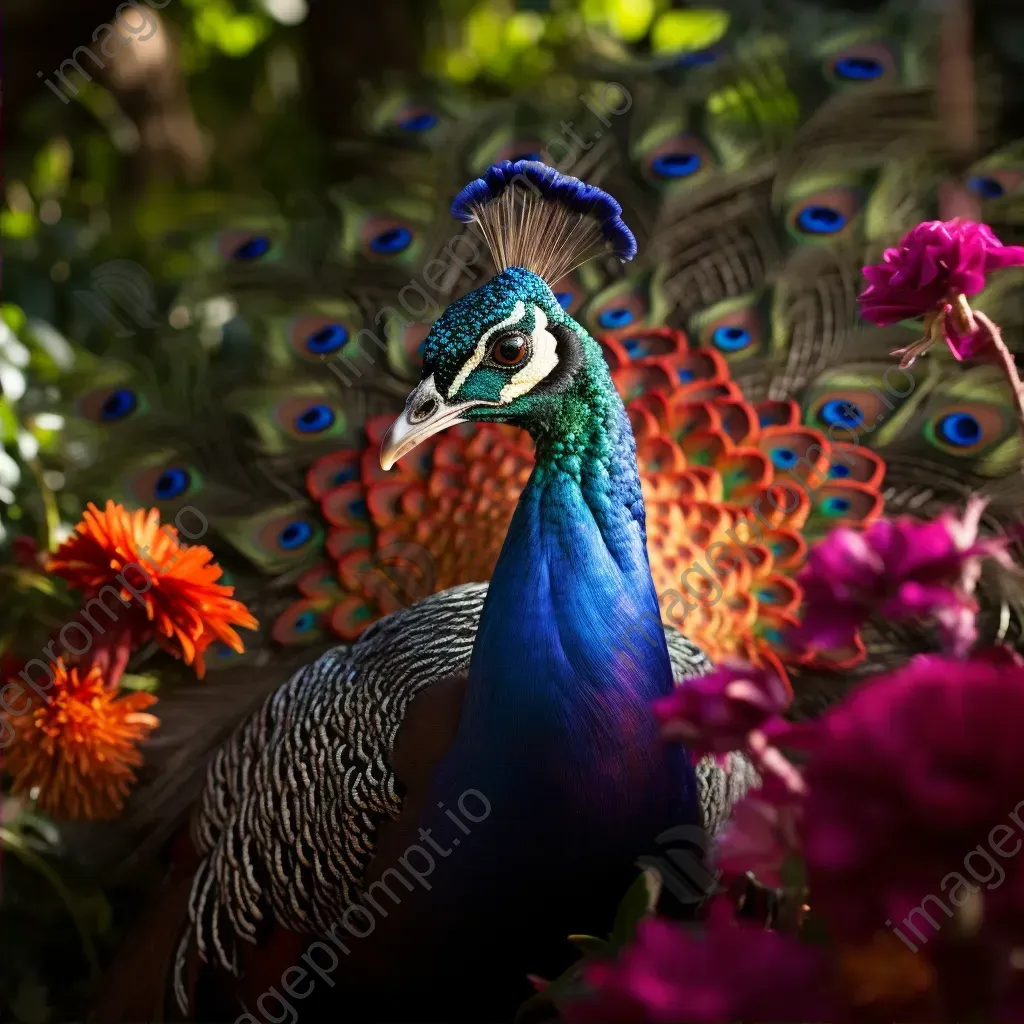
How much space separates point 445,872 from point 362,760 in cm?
22

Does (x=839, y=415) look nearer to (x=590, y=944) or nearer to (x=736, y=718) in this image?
(x=590, y=944)

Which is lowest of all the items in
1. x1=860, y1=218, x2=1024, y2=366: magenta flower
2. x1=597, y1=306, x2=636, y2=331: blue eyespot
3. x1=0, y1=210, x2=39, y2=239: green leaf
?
x1=597, y1=306, x2=636, y2=331: blue eyespot

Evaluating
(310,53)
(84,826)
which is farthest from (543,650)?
(310,53)

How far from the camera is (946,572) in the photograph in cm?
86

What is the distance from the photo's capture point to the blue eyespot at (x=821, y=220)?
7.03 feet

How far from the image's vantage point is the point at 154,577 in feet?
4.76

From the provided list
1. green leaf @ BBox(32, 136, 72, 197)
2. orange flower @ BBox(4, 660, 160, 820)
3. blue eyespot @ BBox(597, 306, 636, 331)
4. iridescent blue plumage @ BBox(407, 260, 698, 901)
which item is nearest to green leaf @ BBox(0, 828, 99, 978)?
orange flower @ BBox(4, 660, 160, 820)

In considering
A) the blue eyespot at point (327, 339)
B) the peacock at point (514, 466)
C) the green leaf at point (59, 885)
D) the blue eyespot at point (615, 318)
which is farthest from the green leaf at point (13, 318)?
the blue eyespot at point (615, 318)

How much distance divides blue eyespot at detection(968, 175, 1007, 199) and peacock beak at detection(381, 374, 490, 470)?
127cm

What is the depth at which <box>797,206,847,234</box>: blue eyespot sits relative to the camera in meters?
2.14

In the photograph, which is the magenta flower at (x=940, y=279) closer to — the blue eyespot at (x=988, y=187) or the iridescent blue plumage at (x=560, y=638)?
the iridescent blue plumage at (x=560, y=638)

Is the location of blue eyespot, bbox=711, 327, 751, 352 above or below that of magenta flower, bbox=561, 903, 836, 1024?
below

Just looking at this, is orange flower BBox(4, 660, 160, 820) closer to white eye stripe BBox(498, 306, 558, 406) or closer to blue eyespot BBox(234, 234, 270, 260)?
white eye stripe BBox(498, 306, 558, 406)

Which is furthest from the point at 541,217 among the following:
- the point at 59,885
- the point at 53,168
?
the point at 53,168
